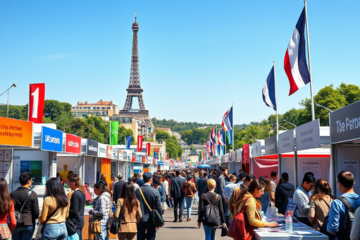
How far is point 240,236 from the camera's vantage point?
5.71m

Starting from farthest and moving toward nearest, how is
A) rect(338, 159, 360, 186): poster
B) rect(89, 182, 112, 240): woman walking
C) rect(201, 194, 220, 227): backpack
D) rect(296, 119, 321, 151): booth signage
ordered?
rect(296, 119, 321, 151): booth signage < rect(338, 159, 360, 186): poster < rect(201, 194, 220, 227): backpack < rect(89, 182, 112, 240): woman walking

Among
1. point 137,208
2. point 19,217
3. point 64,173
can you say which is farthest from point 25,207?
point 64,173

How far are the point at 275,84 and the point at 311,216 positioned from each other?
11686 millimetres

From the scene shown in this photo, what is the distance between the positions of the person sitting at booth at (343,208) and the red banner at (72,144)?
1169 cm

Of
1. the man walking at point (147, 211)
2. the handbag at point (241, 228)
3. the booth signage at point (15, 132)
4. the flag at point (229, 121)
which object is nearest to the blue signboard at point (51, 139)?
the booth signage at point (15, 132)

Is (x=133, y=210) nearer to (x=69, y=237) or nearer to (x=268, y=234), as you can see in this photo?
(x=69, y=237)

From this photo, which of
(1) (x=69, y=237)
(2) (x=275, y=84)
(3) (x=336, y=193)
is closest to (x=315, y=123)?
(3) (x=336, y=193)

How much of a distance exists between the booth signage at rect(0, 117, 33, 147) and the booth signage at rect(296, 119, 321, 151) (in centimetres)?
769

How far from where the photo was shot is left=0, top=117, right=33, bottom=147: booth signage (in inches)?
433

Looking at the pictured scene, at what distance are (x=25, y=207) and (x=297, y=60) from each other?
9.01 metres

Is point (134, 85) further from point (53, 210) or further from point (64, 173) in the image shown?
point (53, 210)

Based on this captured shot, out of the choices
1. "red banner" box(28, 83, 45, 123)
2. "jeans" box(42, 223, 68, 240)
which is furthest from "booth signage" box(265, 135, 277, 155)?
"jeans" box(42, 223, 68, 240)

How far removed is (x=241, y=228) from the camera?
571 cm

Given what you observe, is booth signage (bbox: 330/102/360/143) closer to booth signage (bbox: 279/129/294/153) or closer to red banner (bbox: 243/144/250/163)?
booth signage (bbox: 279/129/294/153)
